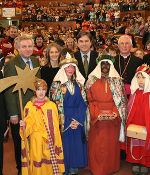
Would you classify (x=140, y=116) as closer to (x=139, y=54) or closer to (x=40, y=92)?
(x=40, y=92)

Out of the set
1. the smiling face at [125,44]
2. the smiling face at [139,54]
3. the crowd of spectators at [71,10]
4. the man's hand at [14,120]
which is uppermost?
the crowd of spectators at [71,10]

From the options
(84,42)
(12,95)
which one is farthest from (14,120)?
(84,42)

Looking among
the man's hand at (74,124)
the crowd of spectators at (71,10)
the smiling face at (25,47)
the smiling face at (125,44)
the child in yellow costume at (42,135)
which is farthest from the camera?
the crowd of spectators at (71,10)

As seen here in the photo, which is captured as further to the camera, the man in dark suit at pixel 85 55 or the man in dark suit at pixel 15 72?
the man in dark suit at pixel 85 55

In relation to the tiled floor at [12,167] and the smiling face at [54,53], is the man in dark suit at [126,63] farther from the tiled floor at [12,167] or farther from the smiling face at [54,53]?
the smiling face at [54,53]

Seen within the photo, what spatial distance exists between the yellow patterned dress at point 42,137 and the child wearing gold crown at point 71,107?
0.79 ft

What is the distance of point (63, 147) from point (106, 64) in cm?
148

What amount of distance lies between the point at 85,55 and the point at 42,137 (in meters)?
1.81

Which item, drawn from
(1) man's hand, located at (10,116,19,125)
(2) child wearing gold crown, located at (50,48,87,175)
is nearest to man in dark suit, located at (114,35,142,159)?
(2) child wearing gold crown, located at (50,48,87,175)

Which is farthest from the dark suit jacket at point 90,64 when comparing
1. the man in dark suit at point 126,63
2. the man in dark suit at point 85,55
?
the man in dark suit at point 126,63

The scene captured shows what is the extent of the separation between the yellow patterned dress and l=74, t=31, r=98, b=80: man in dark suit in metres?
1.18

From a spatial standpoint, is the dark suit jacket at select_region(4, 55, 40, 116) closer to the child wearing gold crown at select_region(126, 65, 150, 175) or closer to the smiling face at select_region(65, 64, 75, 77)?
the smiling face at select_region(65, 64, 75, 77)

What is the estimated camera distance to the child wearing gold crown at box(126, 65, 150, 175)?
3.74m

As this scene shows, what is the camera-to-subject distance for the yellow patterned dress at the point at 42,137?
3416mm
